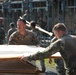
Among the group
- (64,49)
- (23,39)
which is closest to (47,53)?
(64,49)

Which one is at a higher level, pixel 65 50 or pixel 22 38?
pixel 65 50

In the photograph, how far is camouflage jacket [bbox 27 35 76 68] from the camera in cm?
577

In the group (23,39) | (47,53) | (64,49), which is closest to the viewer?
(47,53)

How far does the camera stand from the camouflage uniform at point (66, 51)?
18.9ft

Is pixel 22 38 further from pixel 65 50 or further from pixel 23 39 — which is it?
pixel 65 50

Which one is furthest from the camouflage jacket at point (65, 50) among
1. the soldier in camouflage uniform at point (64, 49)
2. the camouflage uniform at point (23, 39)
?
the camouflage uniform at point (23, 39)

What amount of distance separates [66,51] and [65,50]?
0.02m

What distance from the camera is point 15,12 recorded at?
25.8 meters

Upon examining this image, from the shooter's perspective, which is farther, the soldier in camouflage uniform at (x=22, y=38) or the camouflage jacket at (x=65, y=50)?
the soldier in camouflage uniform at (x=22, y=38)

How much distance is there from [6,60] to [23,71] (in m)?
0.28

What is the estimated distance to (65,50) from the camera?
5.92m

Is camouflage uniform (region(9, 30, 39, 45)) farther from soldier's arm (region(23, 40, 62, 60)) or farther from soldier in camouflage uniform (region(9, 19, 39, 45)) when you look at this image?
soldier's arm (region(23, 40, 62, 60))

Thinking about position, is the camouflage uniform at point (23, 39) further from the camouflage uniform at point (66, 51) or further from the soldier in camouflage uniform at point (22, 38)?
the camouflage uniform at point (66, 51)

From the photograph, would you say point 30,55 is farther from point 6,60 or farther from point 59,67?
point 59,67
